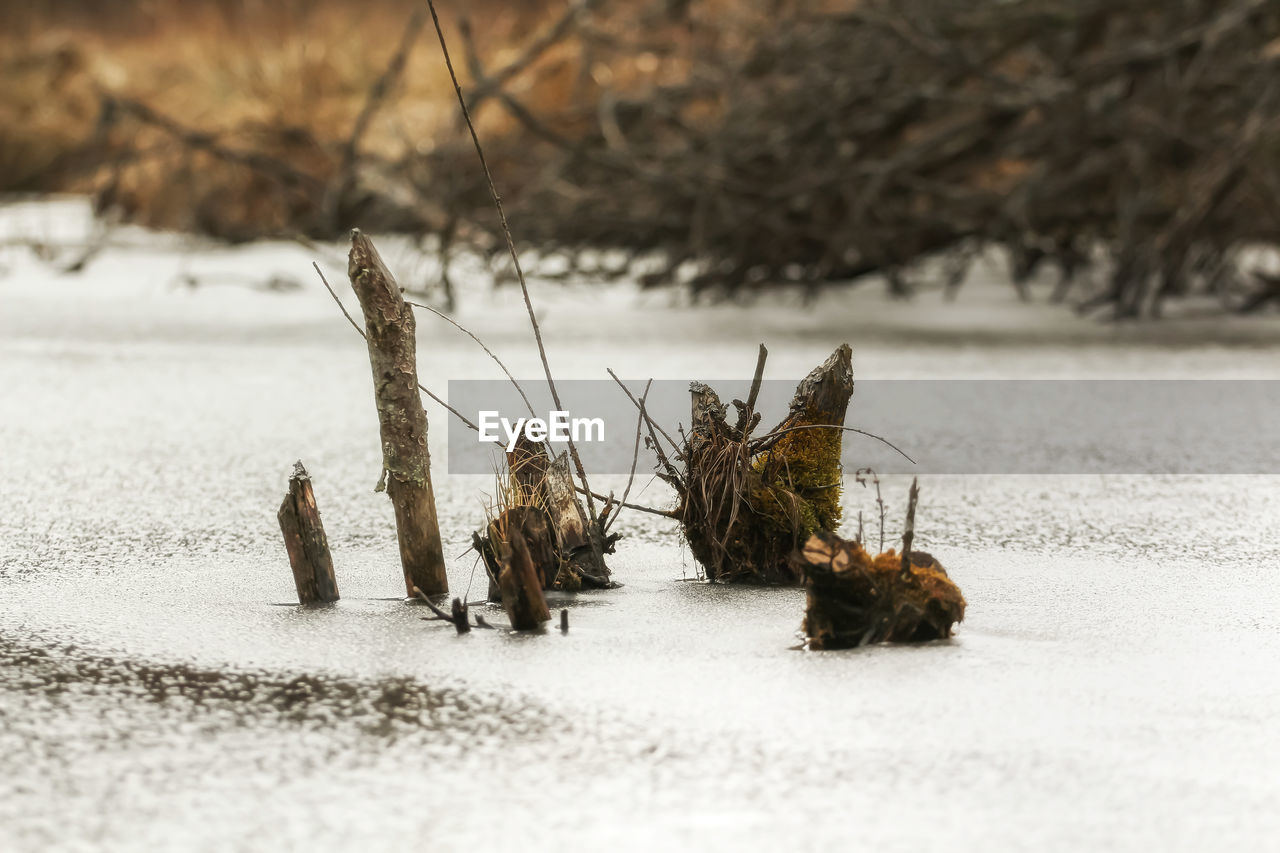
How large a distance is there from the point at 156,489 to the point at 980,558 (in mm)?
1631

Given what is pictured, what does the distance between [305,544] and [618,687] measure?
24.6 inches

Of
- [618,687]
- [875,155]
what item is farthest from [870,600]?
[875,155]

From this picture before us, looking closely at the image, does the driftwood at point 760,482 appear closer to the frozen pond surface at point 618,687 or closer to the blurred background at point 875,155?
the frozen pond surface at point 618,687

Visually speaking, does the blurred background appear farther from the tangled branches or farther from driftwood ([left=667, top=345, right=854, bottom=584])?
driftwood ([left=667, top=345, right=854, bottom=584])

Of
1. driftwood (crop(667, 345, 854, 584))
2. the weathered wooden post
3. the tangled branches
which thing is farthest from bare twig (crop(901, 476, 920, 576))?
the tangled branches

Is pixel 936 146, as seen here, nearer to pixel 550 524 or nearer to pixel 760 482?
pixel 760 482

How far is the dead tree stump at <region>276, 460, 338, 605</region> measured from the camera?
7.78 feet

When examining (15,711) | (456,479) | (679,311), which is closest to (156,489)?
(456,479)

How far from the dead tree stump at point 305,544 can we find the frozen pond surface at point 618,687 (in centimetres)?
5

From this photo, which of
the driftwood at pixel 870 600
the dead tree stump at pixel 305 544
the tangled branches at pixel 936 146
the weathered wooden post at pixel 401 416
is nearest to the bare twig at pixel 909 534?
the driftwood at pixel 870 600

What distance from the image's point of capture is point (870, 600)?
84.5 inches

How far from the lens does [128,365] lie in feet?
17.0

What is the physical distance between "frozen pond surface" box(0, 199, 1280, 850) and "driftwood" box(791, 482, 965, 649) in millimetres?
40

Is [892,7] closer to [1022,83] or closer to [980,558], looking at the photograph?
[1022,83]
